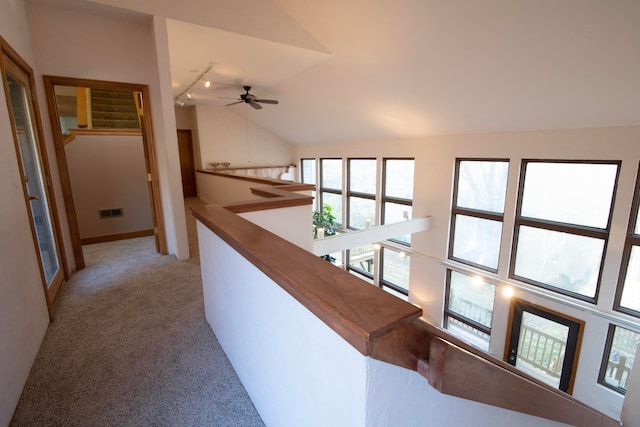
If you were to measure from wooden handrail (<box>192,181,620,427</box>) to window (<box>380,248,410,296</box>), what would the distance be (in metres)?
6.08

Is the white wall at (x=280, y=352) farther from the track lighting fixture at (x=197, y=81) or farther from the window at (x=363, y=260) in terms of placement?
the window at (x=363, y=260)

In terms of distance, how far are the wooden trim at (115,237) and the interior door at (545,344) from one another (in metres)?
5.87

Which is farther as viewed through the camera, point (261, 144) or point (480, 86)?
point (261, 144)

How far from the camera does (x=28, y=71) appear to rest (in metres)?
2.24

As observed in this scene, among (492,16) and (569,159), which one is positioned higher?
(492,16)

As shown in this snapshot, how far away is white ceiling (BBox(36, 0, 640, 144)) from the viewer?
108 inches

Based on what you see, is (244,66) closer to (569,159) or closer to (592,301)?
(569,159)

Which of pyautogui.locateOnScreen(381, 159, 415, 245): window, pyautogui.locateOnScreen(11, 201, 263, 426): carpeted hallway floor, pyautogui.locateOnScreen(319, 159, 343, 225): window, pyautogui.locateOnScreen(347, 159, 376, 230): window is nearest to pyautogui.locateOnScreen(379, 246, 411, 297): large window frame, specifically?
pyautogui.locateOnScreen(381, 159, 415, 245): window

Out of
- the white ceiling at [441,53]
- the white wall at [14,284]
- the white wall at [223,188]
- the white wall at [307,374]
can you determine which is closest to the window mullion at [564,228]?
the white ceiling at [441,53]

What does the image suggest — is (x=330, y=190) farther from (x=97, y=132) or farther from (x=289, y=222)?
(x=289, y=222)

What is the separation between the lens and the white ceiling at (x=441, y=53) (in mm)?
2734

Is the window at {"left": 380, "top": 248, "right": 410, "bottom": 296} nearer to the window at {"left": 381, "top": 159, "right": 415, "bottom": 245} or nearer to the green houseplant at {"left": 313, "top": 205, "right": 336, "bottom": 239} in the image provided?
the window at {"left": 381, "top": 159, "right": 415, "bottom": 245}

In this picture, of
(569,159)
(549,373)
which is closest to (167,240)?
(569,159)

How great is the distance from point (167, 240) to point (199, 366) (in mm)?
1938
